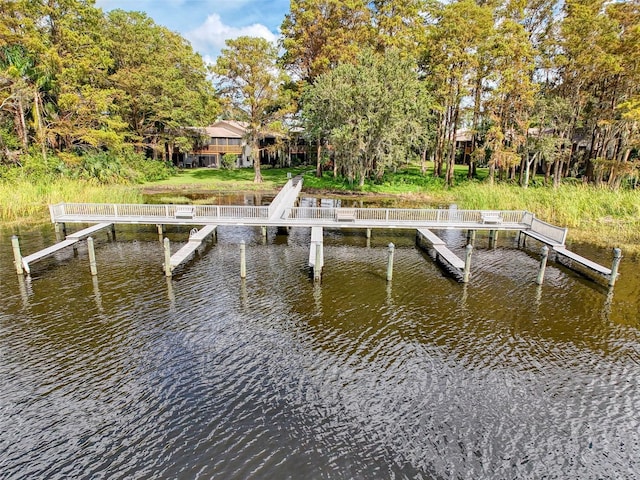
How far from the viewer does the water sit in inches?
301

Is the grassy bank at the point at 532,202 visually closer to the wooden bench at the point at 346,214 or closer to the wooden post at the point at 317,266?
the wooden bench at the point at 346,214

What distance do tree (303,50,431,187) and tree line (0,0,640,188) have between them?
13 cm

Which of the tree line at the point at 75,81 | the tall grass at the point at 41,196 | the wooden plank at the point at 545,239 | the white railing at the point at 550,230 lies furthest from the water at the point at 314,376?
the tree line at the point at 75,81

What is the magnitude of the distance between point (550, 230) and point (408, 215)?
748 centimetres

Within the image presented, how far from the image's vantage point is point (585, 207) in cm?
2547

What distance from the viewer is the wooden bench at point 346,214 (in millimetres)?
21859

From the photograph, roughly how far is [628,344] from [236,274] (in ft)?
48.2

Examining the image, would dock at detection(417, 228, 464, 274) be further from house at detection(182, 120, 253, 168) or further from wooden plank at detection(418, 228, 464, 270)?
house at detection(182, 120, 253, 168)

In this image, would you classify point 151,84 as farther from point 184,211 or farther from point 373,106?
point 184,211

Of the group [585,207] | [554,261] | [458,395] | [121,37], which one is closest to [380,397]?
[458,395]

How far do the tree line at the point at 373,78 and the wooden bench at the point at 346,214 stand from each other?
50.8 feet

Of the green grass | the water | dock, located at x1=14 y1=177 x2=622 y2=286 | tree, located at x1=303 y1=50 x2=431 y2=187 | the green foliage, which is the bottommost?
the water

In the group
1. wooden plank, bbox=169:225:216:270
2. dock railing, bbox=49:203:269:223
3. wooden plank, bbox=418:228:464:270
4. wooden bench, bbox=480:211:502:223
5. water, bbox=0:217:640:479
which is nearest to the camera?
water, bbox=0:217:640:479

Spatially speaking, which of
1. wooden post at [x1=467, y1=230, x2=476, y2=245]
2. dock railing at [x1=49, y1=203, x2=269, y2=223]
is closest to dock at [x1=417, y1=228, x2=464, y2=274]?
wooden post at [x1=467, y1=230, x2=476, y2=245]
